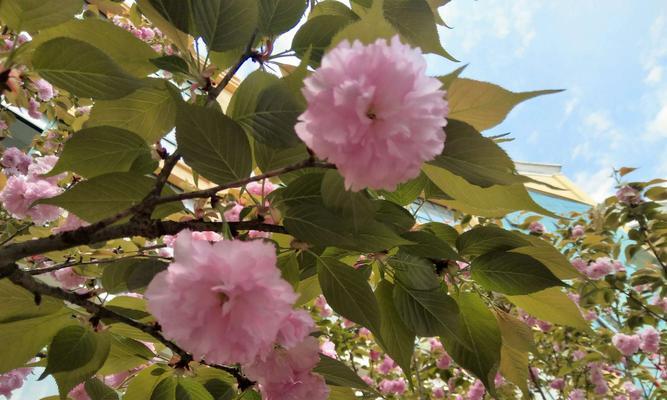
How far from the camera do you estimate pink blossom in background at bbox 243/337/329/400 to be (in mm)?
396

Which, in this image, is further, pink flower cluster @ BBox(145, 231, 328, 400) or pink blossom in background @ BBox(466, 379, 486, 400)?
pink blossom in background @ BBox(466, 379, 486, 400)

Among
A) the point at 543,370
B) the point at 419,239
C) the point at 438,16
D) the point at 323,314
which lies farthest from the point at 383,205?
the point at 543,370

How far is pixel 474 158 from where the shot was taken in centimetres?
31

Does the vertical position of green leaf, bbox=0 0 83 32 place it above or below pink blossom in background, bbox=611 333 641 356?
below

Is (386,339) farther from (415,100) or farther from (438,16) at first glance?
(438,16)

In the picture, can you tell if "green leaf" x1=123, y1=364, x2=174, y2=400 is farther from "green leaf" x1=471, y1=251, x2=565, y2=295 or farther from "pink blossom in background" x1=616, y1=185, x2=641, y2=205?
"pink blossom in background" x1=616, y1=185, x2=641, y2=205

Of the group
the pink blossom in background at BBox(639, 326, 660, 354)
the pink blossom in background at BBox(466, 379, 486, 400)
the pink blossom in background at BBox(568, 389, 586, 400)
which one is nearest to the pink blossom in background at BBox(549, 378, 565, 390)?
the pink blossom in background at BBox(568, 389, 586, 400)

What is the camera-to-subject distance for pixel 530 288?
0.43 metres

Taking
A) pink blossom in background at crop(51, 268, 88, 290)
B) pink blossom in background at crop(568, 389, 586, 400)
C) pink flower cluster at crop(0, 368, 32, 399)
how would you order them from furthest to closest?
pink blossom in background at crop(568, 389, 586, 400) < pink flower cluster at crop(0, 368, 32, 399) < pink blossom in background at crop(51, 268, 88, 290)

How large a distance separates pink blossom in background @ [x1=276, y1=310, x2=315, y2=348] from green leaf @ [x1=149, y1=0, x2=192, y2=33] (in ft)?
0.89

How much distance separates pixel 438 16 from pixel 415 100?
0.35 metres

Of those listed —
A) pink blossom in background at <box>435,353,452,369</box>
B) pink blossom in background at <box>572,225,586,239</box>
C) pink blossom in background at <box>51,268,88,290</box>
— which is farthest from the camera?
pink blossom in background at <box>572,225,586,239</box>

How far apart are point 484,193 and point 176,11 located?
1.01 feet

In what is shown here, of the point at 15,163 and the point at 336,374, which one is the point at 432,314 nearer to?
the point at 336,374
